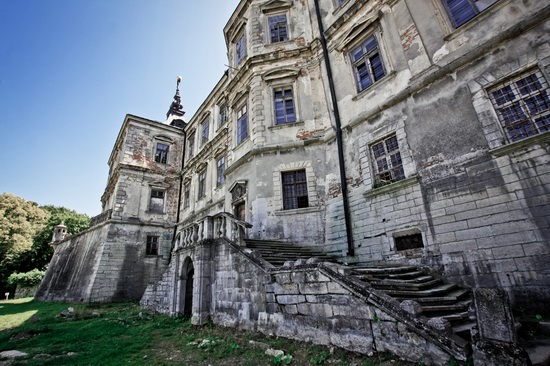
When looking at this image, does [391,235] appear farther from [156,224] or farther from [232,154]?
[156,224]

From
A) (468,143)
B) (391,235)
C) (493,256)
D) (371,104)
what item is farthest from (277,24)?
(493,256)

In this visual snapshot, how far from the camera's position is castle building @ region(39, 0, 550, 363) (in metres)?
6.36

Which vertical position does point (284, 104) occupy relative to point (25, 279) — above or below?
above

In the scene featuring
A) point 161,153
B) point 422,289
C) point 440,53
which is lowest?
point 422,289

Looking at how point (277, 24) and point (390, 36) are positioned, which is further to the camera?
point (277, 24)

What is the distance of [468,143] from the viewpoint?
725 cm

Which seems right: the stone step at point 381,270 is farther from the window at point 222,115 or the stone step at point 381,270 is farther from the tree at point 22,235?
the tree at point 22,235

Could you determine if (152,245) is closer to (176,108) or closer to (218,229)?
(218,229)

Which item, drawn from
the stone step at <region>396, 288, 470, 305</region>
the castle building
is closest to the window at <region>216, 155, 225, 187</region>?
the castle building

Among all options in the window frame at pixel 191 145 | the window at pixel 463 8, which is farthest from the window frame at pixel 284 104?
the window frame at pixel 191 145

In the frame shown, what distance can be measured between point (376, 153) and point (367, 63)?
406cm

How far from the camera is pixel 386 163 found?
30.4 ft

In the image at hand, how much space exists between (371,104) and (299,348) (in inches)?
345

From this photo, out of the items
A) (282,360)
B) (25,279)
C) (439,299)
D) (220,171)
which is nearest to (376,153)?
(439,299)
